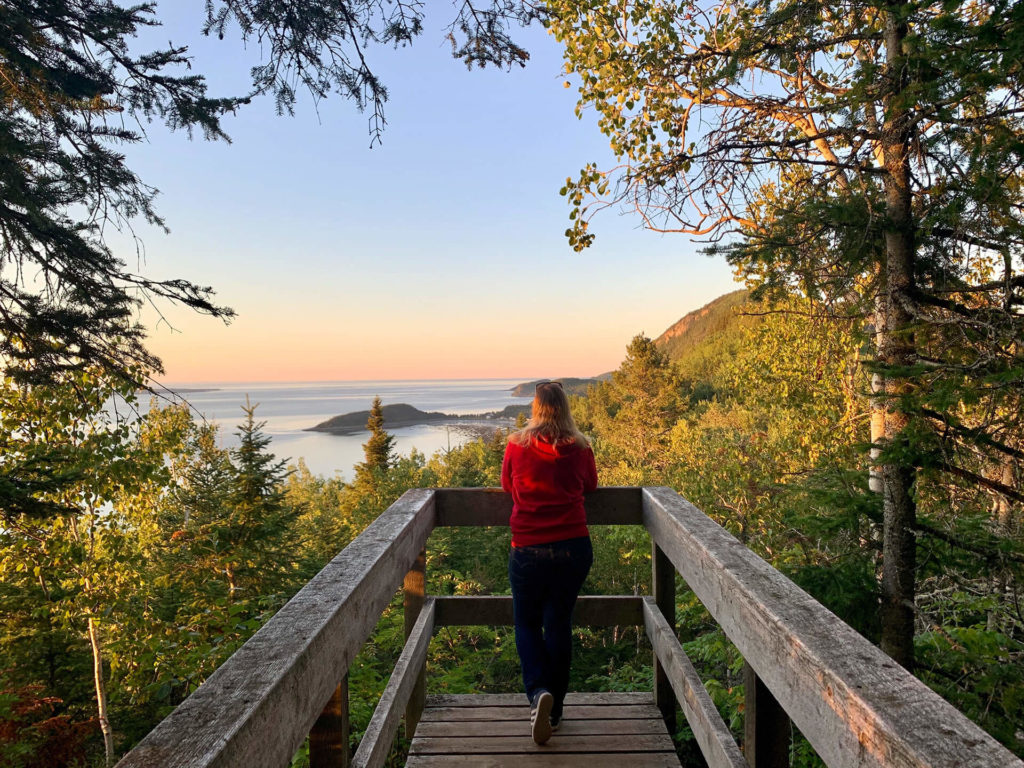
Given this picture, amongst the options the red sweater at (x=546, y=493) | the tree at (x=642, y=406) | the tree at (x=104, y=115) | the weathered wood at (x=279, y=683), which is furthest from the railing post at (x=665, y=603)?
the tree at (x=642, y=406)

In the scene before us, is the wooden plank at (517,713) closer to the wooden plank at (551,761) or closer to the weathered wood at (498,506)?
the wooden plank at (551,761)

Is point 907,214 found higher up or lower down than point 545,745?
higher up

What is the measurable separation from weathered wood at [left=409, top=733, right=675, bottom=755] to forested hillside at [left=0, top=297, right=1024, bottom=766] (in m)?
1.38

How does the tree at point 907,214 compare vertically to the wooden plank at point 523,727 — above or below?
above

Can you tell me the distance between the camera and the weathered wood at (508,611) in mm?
3062

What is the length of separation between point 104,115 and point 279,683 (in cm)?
512

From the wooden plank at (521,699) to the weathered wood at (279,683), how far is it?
5.01 feet

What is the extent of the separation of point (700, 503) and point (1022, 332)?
1067 centimetres

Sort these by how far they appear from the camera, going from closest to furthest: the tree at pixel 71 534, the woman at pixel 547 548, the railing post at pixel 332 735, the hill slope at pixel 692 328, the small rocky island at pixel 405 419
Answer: the railing post at pixel 332 735
the woman at pixel 547 548
the tree at pixel 71 534
the hill slope at pixel 692 328
the small rocky island at pixel 405 419

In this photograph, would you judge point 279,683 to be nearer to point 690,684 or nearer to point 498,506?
point 690,684

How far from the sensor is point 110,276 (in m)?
4.54

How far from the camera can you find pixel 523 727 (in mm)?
2703

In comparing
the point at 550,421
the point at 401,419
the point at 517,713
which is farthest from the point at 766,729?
the point at 401,419

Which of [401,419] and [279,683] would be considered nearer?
[279,683]
